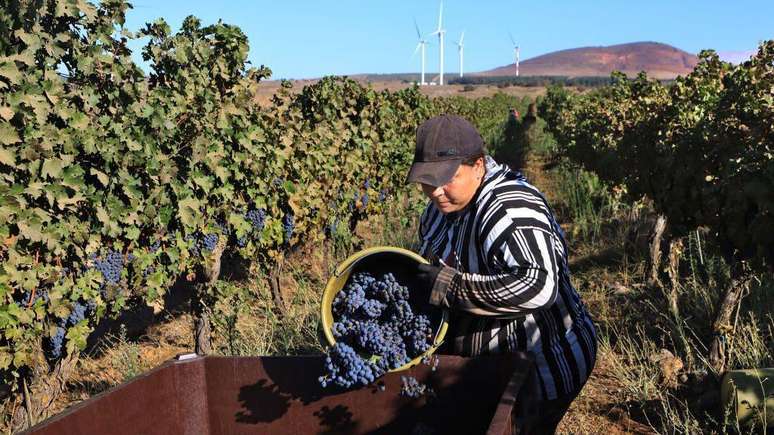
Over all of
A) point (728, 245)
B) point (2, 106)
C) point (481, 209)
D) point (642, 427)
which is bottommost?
point (642, 427)

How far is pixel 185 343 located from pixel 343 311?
405cm

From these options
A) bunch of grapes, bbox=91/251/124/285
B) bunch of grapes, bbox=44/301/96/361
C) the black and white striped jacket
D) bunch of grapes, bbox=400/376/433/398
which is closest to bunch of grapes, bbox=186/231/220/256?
bunch of grapes, bbox=91/251/124/285

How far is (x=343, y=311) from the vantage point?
244cm

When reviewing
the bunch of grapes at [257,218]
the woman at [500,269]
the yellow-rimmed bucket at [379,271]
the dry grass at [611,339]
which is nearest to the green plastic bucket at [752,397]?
the dry grass at [611,339]

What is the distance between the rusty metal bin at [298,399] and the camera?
7.47 ft

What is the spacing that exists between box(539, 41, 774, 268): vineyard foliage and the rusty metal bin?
1933 mm

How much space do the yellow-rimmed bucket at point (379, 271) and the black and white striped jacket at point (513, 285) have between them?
10 centimetres

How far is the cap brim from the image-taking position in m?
2.41

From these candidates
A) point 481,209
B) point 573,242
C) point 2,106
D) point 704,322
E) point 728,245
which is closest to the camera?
point 481,209

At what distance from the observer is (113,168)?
13.3 ft

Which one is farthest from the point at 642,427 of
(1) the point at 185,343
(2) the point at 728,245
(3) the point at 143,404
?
(1) the point at 185,343

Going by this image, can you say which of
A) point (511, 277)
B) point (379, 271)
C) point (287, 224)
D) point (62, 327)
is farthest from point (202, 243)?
point (511, 277)

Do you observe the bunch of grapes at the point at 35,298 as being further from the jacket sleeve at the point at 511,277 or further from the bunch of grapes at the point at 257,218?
the jacket sleeve at the point at 511,277

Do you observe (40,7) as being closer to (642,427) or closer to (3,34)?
(3,34)
